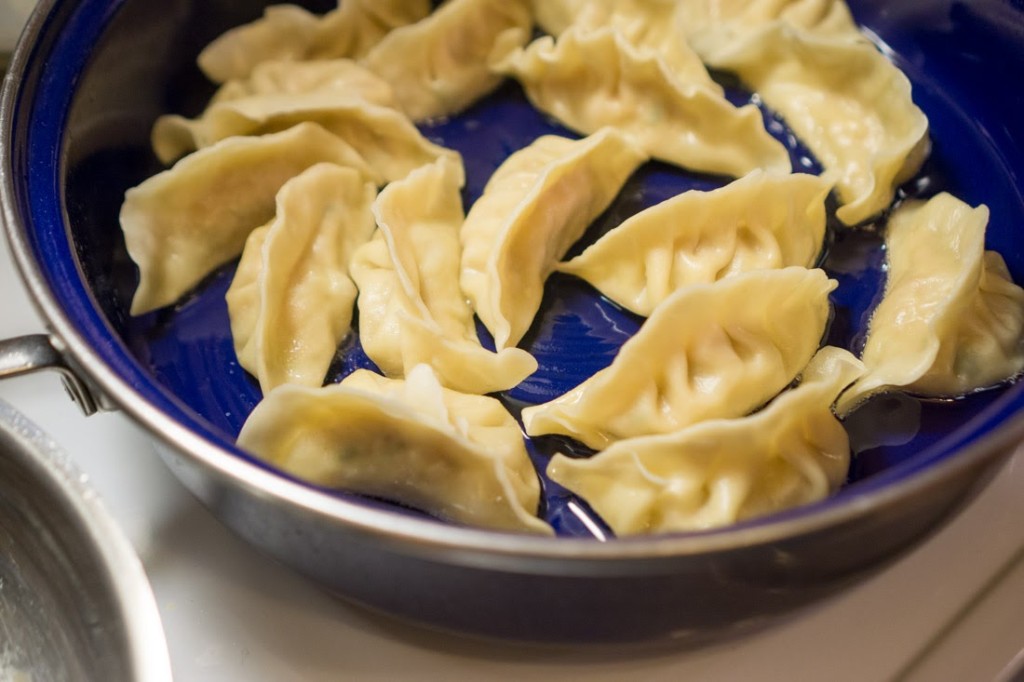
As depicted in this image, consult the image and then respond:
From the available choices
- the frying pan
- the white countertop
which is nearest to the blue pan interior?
the frying pan

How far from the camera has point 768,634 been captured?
1072 millimetres

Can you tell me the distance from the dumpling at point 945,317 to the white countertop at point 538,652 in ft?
0.65

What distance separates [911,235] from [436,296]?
0.76 meters

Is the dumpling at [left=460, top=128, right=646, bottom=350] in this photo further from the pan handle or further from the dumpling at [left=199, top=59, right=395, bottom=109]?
the pan handle

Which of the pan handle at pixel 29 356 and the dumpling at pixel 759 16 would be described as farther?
the dumpling at pixel 759 16

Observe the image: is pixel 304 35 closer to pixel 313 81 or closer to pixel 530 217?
pixel 313 81

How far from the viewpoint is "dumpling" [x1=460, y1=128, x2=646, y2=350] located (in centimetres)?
137

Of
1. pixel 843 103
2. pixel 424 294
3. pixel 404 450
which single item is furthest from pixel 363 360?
pixel 843 103

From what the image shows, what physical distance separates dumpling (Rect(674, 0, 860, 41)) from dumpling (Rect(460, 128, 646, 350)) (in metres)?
0.38

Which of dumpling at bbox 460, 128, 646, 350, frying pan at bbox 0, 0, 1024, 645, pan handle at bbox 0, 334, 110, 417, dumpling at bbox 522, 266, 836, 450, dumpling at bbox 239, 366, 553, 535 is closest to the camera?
frying pan at bbox 0, 0, 1024, 645

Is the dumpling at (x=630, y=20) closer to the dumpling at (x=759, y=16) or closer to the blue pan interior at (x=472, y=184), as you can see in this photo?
the dumpling at (x=759, y=16)

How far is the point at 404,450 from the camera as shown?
1132 millimetres

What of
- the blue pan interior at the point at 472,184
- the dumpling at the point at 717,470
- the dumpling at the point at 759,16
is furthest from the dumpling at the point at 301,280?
the dumpling at the point at 759,16

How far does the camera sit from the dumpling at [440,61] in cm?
169
